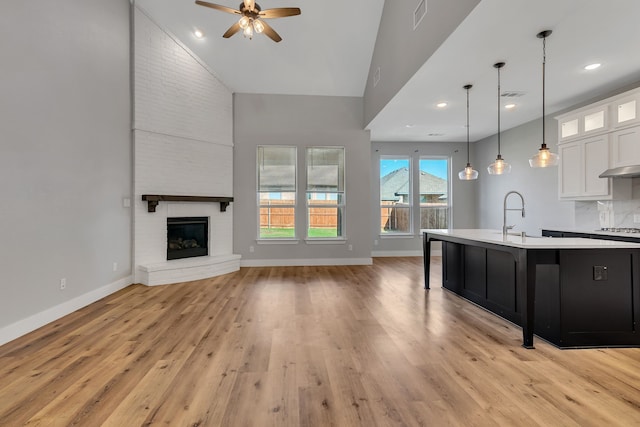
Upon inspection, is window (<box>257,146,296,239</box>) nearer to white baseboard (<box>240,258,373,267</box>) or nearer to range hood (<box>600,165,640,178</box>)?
white baseboard (<box>240,258,373,267</box>)

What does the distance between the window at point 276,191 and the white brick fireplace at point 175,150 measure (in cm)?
69

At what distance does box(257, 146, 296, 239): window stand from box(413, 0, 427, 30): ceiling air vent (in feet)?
11.9

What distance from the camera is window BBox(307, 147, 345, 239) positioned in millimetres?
6914

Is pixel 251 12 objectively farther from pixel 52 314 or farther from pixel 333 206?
pixel 333 206

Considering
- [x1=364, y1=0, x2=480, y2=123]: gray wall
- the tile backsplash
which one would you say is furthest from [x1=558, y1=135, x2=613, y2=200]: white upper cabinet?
[x1=364, y1=0, x2=480, y2=123]: gray wall

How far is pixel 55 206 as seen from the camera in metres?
3.34

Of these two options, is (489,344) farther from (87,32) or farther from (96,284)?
(87,32)

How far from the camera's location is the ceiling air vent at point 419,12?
11.7 feet

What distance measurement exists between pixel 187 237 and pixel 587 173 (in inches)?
267

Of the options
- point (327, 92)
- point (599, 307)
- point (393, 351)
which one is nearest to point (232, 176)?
point (327, 92)

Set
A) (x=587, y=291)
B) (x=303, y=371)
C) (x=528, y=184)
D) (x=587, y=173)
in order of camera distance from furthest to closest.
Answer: (x=528, y=184)
(x=587, y=173)
(x=587, y=291)
(x=303, y=371)

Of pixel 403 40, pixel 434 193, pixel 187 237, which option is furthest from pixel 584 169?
pixel 187 237

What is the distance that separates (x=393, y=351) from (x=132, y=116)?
198 inches

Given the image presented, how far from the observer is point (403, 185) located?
826cm
